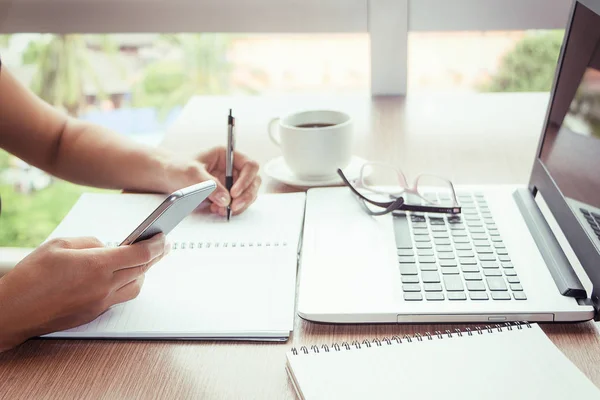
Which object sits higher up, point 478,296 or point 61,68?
point 478,296

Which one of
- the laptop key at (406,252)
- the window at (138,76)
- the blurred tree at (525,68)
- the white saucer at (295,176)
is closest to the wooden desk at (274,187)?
the white saucer at (295,176)

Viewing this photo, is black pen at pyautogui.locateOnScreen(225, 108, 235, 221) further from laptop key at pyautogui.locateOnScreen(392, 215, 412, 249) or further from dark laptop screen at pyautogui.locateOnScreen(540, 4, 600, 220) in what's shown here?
dark laptop screen at pyautogui.locateOnScreen(540, 4, 600, 220)

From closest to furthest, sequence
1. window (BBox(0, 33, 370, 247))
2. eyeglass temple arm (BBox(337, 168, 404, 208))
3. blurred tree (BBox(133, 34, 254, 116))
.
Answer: eyeglass temple arm (BBox(337, 168, 404, 208)) → window (BBox(0, 33, 370, 247)) → blurred tree (BBox(133, 34, 254, 116))

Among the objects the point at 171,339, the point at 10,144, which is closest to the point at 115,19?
the point at 10,144

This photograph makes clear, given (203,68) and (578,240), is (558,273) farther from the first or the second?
(203,68)

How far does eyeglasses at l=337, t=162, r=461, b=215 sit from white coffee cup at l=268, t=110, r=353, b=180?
0.05m

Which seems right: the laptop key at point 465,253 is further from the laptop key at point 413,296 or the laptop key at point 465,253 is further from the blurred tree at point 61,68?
the blurred tree at point 61,68

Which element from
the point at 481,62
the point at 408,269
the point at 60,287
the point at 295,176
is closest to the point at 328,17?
the point at 295,176

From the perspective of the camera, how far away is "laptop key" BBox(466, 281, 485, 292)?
2.26 ft

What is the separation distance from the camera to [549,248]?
0.76 metres

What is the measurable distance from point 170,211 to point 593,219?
1.42ft

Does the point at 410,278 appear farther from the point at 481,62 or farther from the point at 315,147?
the point at 481,62

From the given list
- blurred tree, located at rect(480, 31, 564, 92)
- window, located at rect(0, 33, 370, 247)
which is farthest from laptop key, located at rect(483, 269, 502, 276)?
blurred tree, located at rect(480, 31, 564, 92)

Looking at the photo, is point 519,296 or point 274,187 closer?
point 519,296
